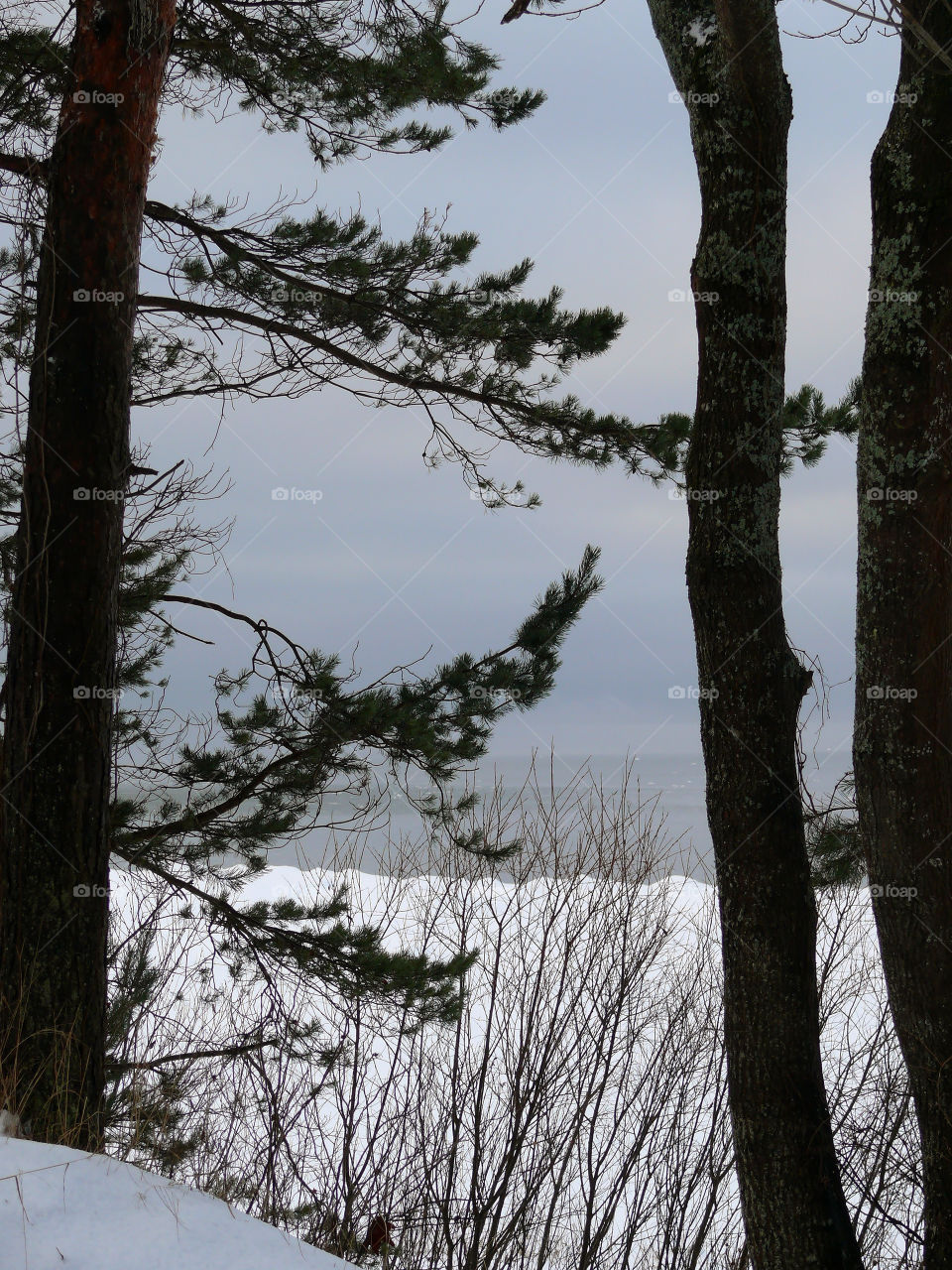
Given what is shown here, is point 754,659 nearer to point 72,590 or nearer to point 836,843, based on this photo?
point 836,843

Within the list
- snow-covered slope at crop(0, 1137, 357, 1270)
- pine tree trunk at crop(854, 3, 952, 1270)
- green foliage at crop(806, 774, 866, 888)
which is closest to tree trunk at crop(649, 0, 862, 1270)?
pine tree trunk at crop(854, 3, 952, 1270)

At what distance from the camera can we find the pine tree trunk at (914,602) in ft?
8.41

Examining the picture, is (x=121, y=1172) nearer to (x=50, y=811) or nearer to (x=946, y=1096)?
(x=50, y=811)

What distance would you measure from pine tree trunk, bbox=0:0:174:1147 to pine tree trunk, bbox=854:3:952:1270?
7.83ft

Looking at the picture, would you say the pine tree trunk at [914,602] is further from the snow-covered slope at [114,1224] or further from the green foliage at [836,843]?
the snow-covered slope at [114,1224]

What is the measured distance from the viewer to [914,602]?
2639 mm

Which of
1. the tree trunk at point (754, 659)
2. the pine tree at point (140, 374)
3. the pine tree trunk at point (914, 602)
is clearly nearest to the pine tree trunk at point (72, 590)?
the pine tree at point (140, 374)

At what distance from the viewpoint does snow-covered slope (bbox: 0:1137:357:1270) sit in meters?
1.93

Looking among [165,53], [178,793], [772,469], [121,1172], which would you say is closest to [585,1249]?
[178,793]

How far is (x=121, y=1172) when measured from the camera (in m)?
2.24

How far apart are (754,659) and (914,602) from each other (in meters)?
0.45

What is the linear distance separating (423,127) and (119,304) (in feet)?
7.77

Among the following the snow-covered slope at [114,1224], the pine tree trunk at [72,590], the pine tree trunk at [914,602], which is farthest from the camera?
the pine tree trunk at [72,590]

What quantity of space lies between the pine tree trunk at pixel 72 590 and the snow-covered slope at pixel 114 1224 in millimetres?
797
